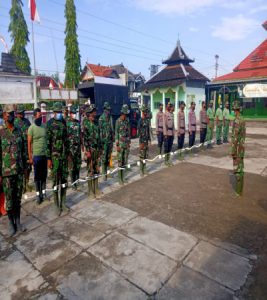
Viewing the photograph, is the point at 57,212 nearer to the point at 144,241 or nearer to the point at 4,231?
the point at 4,231

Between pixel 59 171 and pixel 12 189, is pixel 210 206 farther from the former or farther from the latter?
pixel 12 189

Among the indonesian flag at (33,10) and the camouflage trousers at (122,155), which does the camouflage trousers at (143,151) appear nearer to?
the camouflage trousers at (122,155)

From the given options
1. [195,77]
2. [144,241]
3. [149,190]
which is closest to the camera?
[144,241]

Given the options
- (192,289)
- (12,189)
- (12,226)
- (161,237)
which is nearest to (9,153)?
(12,189)

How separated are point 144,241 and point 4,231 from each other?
2.45 m

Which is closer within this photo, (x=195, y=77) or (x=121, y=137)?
(x=121, y=137)

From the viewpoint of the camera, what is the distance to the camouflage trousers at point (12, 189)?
376cm

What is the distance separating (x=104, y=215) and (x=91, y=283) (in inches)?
69.4

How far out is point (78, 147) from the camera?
219 inches

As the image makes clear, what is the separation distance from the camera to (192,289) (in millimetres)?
2658

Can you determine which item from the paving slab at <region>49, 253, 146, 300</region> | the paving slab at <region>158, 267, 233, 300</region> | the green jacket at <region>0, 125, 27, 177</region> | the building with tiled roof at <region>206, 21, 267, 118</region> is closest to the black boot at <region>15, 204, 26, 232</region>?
the green jacket at <region>0, 125, 27, 177</region>

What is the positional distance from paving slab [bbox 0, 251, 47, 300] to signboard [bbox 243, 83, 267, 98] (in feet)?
60.2

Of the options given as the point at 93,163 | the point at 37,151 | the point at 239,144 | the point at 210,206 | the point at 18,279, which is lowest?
the point at 18,279

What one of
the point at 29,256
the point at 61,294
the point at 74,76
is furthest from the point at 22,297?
the point at 74,76
